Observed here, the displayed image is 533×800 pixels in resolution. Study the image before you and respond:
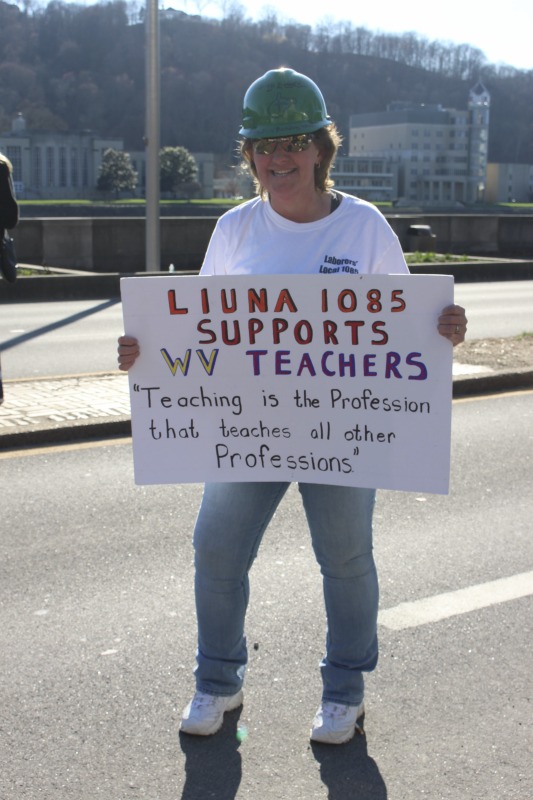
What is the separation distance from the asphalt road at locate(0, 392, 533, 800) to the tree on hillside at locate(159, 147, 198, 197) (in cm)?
12832

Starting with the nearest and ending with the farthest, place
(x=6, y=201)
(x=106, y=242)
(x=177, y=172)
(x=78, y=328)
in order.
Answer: (x=6, y=201) → (x=78, y=328) → (x=106, y=242) → (x=177, y=172)

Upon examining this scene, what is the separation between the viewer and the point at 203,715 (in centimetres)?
341

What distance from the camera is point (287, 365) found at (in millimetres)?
3457

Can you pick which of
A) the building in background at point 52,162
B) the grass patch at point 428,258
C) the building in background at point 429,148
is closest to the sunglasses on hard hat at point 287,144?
the grass patch at point 428,258

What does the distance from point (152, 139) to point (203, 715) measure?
18.6 m

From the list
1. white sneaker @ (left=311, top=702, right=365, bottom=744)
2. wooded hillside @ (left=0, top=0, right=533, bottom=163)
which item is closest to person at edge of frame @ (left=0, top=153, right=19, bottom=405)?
white sneaker @ (left=311, top=702, right=365, bottom=744)

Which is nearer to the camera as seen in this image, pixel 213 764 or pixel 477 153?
pixel 213 764

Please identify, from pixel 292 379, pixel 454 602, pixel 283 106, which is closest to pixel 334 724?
pixel 292 379

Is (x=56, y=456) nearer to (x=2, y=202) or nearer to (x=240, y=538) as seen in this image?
(x=2, y=202)

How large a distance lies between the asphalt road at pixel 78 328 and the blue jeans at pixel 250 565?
7.21 meters

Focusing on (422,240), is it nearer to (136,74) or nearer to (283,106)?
(283,106)

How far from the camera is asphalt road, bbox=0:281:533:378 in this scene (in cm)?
1104

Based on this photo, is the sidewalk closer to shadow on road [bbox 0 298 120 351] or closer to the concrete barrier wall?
shadow on road [bbox 0 298 120 351]

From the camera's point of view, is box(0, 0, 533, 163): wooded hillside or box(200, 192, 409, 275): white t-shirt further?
box(0, 0, 533, 163): wooded hillside
